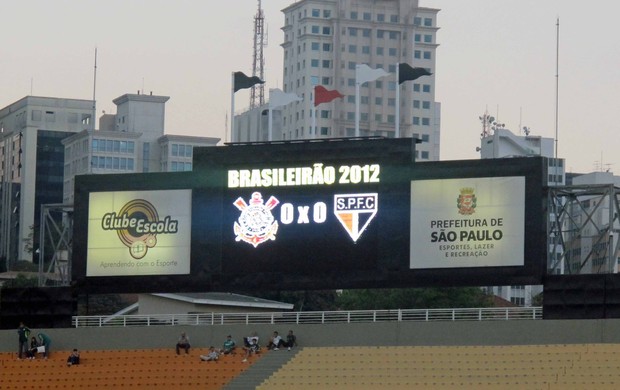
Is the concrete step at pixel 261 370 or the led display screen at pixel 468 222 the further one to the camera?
the concrete step at pixel 261 370

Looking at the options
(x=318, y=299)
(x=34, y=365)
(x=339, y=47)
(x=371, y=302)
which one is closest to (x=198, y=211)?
(x=34, y=365)

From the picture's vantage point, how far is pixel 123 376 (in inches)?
1574

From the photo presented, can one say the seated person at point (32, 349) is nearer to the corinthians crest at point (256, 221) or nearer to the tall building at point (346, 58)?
the corinthians crest at point (256, 221)

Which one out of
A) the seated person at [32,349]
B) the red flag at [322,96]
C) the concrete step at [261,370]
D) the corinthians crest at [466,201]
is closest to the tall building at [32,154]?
the seated person at [32,349]

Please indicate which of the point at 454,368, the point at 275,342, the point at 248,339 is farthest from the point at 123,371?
the point at 454,368

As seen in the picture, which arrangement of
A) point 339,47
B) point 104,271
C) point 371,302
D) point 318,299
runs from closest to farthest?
point 104,271 → point 371,302 → point 318,299 → point 339,47

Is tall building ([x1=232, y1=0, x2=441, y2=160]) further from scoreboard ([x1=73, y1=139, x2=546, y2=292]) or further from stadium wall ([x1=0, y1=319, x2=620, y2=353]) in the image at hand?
scoreboard ([x1=73, y1=139, x2=546, y2=292])

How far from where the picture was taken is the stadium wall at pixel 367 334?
37531 millimetres

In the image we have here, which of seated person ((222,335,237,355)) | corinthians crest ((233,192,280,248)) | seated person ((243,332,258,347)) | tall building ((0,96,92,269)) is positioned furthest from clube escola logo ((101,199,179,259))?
tall building ((0,96,92,269))

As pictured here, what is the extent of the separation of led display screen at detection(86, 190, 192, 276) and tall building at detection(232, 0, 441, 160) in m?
123

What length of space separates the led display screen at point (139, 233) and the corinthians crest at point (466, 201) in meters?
7.43

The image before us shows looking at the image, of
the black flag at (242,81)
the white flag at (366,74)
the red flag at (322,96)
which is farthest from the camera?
the black flag at (242,81)

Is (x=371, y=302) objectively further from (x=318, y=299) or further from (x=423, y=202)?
(x=423, y=202)

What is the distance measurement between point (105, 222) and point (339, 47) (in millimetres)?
128223
